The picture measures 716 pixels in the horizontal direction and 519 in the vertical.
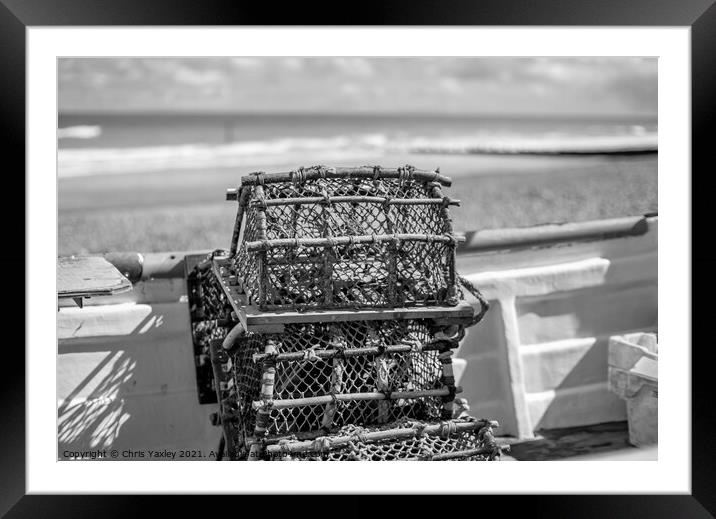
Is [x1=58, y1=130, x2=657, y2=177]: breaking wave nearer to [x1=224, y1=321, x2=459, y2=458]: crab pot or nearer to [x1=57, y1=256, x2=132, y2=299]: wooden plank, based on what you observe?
[x1=57, y1=256, x2=132, y2=299]: wooden plank

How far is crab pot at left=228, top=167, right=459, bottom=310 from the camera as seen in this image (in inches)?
136

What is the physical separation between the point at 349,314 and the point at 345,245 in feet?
0.99

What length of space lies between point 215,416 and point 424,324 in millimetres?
1179

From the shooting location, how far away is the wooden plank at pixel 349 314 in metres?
3.33

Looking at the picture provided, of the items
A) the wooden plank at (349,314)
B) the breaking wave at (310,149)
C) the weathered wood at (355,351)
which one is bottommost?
the weathered wood at (355,351)

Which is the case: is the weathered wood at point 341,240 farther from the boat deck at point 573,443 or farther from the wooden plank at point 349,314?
the boat deck at point 573,443

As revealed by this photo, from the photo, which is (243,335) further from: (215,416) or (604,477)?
(604,477)

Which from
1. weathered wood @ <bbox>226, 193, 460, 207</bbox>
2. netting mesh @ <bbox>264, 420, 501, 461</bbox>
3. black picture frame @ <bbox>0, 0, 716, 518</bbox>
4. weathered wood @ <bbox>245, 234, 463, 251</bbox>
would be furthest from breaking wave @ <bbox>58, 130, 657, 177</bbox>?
netting mesh @ <bbox>264, 420, 501, 461</bbox>
